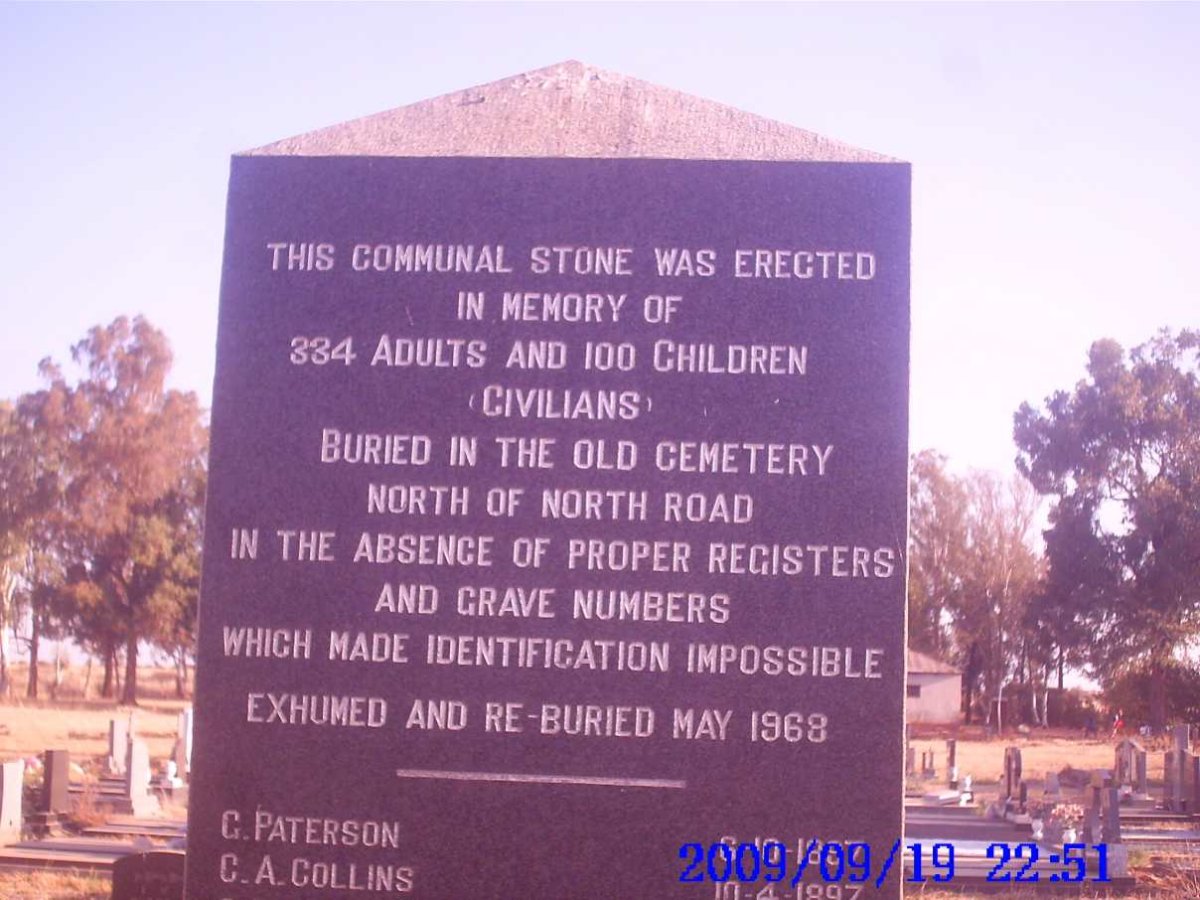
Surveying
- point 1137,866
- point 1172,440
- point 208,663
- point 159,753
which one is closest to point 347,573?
point 208,663

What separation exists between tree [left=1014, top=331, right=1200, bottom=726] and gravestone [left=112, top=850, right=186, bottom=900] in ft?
120

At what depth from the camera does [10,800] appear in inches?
549

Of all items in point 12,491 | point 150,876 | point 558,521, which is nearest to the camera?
point 558,521

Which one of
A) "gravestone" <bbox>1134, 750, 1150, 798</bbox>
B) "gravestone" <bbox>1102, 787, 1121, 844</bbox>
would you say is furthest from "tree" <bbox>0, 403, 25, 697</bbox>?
"gravestone" <bbox>1102, 787, 1121, 844</bbox>

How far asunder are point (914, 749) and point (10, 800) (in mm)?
22822

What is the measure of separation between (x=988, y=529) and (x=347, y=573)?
4958 centimetres

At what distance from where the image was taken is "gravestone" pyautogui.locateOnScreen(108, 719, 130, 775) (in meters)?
20.1

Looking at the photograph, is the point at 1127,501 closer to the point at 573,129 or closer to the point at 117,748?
the point at 117,748

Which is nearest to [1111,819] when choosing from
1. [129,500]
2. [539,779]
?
[539,779]

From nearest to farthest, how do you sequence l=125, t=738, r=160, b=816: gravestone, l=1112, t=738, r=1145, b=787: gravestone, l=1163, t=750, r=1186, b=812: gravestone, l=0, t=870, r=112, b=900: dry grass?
l=0, t=870, r=112, b=900: dry grass, l=125, t=738, r=160, b=816: gravestone, l=1163, t=750, r=1186, b=812: gravestone, l=1112, t=738, r=1145, b=787: gravestone

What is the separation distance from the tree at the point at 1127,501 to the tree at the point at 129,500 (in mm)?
27841

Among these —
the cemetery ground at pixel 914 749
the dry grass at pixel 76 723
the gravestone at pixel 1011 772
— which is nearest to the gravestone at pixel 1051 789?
the gravestone at pixel 1011 772

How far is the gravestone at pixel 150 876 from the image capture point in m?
6.65

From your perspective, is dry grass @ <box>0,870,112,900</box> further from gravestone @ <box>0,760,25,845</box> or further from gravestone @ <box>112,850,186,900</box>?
gravestone @ <box>112,850,186,900</box>
